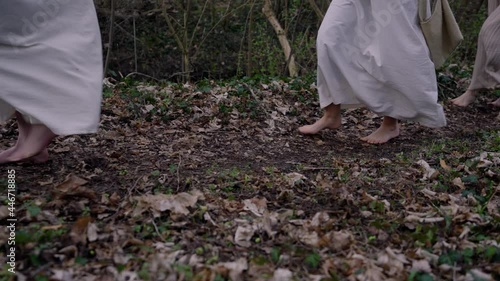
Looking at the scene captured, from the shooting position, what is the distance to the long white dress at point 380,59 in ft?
13.7

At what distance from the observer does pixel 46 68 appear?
3.19m

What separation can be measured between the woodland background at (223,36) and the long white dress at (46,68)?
5.44m

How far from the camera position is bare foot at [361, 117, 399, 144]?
4523 millimetres

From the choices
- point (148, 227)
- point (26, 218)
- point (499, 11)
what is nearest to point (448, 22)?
point (499, 11)

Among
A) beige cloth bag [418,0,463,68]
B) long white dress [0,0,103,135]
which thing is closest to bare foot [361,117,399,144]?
beige cloth bag [418,0,463,68]

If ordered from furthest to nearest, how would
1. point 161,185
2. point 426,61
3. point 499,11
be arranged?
1. point 499,11
2. point 426,61
3. point 161,185

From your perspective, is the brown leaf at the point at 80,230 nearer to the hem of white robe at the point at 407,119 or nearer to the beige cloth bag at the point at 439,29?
the hem of white robe at the point at 407,119

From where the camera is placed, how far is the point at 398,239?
261 cm

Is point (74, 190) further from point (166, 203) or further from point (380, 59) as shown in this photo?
point (380, 59)

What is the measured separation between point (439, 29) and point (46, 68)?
2.64 meters

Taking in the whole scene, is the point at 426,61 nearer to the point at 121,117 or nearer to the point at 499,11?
the point at 499,11

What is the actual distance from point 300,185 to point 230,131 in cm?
143

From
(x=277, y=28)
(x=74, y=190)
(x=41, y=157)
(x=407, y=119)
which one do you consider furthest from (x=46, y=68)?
(x=277, y=28)

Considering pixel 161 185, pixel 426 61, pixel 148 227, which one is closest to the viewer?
pixel 148 227
